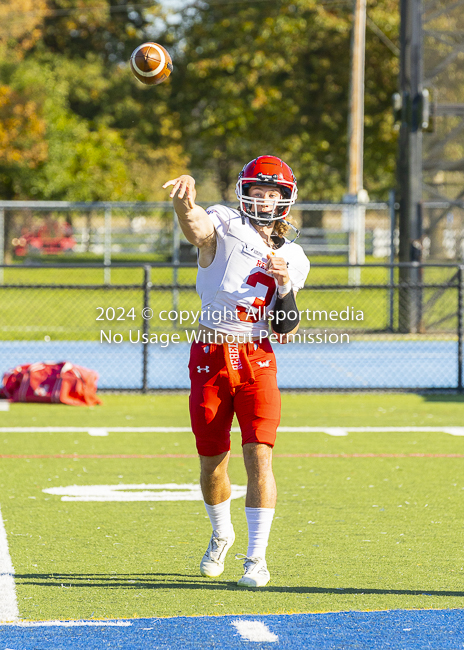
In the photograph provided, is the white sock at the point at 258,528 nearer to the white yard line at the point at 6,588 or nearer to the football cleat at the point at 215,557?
the football cleat at the point at 215,557

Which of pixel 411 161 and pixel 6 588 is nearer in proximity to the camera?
pixel 6 588

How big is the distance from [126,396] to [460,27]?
9987mm

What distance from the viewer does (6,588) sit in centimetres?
468

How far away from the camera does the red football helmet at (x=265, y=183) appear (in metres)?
4.79

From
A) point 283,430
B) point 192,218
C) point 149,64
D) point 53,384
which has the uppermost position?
point 149,64

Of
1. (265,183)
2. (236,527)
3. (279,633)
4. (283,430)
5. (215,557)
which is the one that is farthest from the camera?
(283,430)

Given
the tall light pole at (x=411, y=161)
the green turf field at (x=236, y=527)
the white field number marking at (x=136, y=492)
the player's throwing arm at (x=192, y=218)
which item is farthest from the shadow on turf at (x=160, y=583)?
the tall light pole at (x=411, y=161)

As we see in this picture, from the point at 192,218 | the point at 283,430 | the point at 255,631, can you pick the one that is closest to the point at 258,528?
the point at 255,631

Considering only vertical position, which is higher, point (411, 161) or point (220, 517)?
point (411, 161)

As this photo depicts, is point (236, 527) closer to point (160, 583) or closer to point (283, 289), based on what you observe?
point (160, 583)

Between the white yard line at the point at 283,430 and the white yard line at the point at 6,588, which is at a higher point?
the white yard line at the point at 283,430

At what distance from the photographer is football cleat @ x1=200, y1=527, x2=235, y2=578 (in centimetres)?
492

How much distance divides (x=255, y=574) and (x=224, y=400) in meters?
0.85

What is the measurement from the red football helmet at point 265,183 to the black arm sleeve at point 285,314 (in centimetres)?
40
